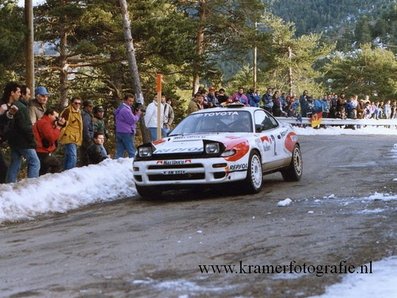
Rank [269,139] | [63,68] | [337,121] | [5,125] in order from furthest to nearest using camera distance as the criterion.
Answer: [337,121] < [63,68] < [269,139] < [5,125]

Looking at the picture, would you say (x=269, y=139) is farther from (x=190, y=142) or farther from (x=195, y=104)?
(x=195, y=104)

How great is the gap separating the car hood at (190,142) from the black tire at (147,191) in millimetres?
637

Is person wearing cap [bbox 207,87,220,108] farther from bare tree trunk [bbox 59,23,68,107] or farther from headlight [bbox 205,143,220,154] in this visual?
headlight [bbox 205,143,220,154]

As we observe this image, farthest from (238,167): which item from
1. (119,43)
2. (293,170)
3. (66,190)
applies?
(119,43)

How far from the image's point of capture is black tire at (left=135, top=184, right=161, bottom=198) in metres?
10.2

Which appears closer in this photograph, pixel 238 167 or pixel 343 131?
pixel 238 167

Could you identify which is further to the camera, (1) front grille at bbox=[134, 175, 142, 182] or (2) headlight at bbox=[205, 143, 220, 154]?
(1) front grille at bbox=[134, 175, 142, 182]

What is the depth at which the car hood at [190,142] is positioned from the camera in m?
9.92

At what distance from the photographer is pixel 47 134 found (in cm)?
1117

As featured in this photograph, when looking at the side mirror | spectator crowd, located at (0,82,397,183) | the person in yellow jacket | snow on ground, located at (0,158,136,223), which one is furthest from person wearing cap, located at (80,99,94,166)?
the side mirror

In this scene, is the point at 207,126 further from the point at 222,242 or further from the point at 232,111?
the point at 222,242

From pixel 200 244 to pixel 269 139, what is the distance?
17.1 feet

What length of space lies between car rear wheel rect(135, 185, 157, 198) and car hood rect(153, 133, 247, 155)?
25.2 inches

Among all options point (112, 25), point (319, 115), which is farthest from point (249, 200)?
point (319, 115)
